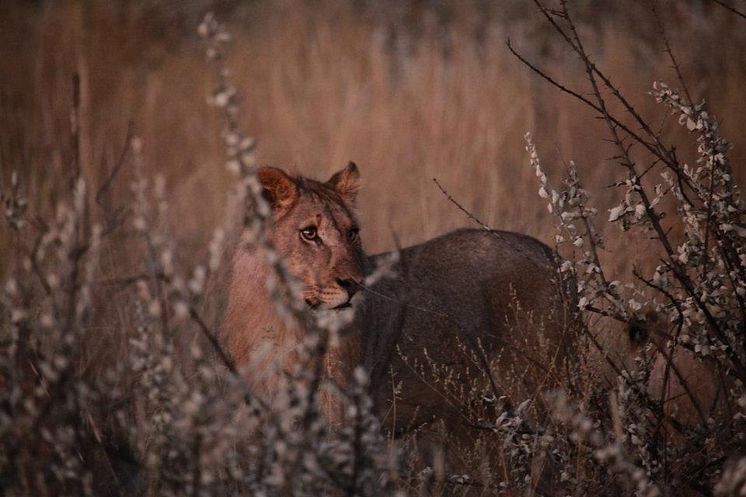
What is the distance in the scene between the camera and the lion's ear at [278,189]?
4.84 metres

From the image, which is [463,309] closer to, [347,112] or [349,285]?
[349,285]

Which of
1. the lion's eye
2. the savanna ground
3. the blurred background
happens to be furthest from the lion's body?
the blurred background

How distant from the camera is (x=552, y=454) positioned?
3803mm

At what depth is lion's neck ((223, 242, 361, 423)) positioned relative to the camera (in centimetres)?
457

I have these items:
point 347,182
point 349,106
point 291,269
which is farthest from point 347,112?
point 291,269

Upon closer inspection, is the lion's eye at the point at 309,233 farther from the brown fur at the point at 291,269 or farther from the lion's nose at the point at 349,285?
the lion's nose at the point at 349,285

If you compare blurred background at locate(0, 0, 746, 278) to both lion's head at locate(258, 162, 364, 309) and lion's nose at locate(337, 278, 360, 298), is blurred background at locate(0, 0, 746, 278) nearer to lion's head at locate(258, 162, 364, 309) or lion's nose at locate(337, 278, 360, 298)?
lion's head at locate(258, 162, 364, 309)

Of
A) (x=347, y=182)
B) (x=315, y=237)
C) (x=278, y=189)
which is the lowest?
(x=315, y=237)

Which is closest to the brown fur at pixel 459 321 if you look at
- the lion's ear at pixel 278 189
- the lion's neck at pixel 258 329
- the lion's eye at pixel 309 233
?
the lion's neck at pixel 258 329

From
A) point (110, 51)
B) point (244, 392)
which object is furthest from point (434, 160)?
point (244, 392)

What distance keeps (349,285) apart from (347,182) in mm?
997

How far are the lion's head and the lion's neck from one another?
144 mm

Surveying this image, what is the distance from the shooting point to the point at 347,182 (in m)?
5.38

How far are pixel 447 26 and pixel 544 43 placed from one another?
2619 millimetres
